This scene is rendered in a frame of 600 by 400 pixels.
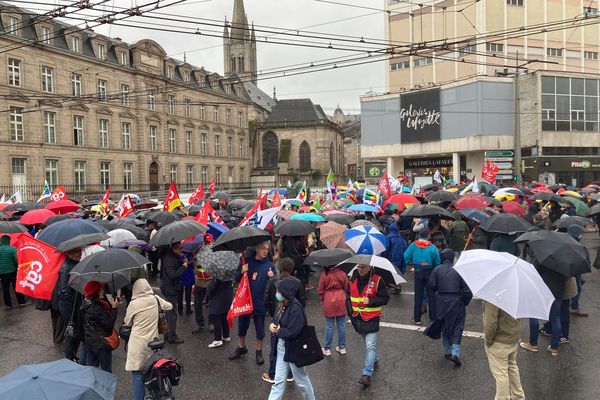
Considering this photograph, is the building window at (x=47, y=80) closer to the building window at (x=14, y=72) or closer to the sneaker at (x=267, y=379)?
the building window at (x=14, y=72)

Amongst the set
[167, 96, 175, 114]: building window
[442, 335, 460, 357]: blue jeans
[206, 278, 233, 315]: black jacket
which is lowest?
[442, 335, 460, 357]: blue jeans

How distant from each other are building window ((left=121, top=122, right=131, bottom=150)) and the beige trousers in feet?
149

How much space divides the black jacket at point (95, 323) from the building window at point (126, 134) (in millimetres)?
43151

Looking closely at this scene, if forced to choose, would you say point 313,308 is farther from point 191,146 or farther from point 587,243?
point 191,146

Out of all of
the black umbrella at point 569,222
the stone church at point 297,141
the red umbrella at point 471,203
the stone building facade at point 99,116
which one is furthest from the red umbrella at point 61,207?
the stone church at point 297,141

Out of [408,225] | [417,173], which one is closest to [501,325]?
[408,225]

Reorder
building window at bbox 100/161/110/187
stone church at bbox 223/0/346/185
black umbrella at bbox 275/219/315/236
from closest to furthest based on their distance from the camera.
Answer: black umbrella at bbox 275/219/315/236 → building window at bbox 100/161/110/187 → stone church at bbox 223/0/346/185

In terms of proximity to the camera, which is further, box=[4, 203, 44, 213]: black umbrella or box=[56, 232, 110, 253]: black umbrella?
box=[4, 203, 44, 213]: black umbrella

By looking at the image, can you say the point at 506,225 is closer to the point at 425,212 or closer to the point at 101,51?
the point at 425,212

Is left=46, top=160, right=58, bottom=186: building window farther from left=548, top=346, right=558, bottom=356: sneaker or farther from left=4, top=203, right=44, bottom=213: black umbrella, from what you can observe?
left=548, top=346, right=558, bottom=356: sneaker

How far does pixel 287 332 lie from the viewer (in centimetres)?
525

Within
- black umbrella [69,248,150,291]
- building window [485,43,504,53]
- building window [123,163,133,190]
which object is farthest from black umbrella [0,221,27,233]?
building window [485,43,504,53]

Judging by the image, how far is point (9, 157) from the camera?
36.1m

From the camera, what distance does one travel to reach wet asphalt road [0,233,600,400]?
5.99 m
